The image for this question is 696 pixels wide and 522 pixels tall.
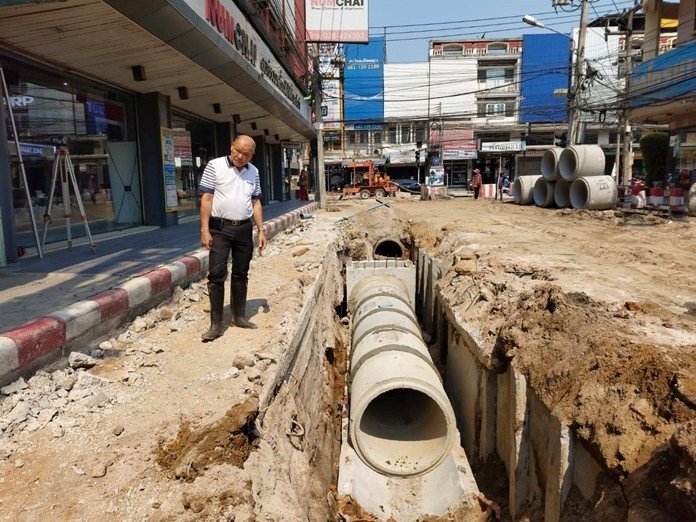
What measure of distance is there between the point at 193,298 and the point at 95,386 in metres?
2.21

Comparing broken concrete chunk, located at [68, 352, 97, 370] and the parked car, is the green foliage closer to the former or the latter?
the parked car

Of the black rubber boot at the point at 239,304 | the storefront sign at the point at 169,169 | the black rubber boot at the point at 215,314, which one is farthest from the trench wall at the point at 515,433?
the storefront sign at the point at 169,169

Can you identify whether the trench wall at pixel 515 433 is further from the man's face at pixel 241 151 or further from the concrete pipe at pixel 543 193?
the concrete pipe at pixel 543 193

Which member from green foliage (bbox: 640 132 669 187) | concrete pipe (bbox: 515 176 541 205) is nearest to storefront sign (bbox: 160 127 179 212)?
concrete pipe (bbox: 515 176 541 205)

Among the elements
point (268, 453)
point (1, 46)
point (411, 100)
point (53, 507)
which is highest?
point (411, 100)

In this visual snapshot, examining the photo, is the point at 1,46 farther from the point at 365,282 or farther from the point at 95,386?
the point at 365,282

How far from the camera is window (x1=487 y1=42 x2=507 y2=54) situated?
46375 millimetres

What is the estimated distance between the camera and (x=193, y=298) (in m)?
5.55

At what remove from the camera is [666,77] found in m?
17.3

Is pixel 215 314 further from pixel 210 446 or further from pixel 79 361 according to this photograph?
pixel 210 446

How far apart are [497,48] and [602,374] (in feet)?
162

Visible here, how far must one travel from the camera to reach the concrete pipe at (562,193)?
17750mm

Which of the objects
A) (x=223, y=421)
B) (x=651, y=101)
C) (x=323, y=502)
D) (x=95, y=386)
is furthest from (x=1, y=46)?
(x=651, y=101)

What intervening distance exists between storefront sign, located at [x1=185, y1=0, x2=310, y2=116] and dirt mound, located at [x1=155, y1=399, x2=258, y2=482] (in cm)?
556
